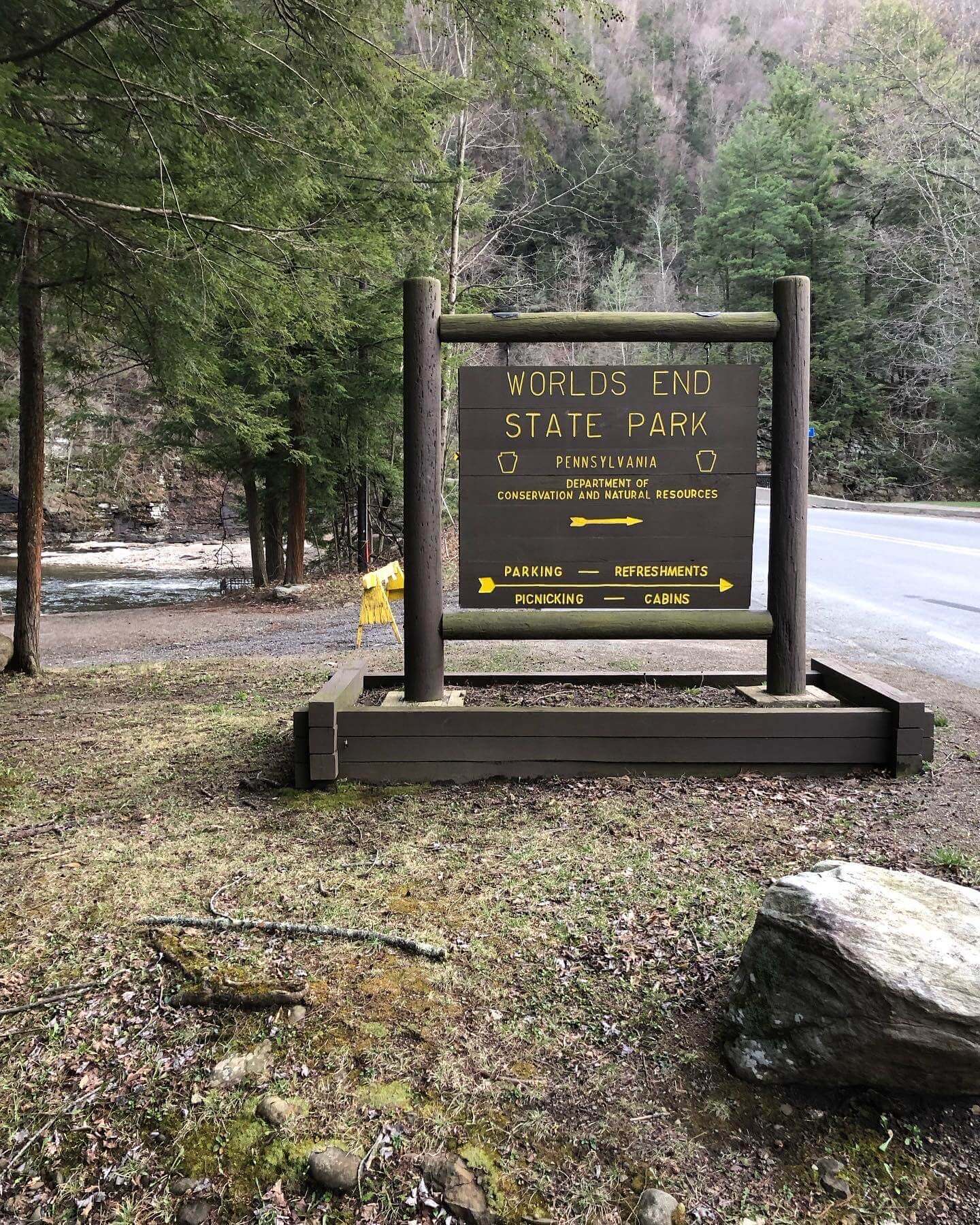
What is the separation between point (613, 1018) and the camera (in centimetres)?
248

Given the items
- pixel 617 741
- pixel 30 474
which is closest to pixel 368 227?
pixel 30 474

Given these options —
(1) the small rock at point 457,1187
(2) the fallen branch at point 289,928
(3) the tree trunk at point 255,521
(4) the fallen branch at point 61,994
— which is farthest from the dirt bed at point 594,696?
(3) the tree trunk at point 255,521

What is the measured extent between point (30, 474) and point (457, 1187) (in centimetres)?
756

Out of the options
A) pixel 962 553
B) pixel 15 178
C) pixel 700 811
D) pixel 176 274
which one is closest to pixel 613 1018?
pixel 700 811

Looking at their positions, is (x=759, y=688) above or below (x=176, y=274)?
below

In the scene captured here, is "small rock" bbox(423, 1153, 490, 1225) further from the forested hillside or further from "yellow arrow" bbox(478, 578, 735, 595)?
the forested hillside

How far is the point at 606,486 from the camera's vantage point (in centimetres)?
456

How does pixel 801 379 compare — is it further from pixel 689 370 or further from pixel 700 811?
pixel 700 811

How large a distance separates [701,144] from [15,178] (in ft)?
209

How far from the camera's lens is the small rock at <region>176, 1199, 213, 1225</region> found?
74.4 inches

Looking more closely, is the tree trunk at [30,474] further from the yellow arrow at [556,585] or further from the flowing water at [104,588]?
the flowing water at [104,588]

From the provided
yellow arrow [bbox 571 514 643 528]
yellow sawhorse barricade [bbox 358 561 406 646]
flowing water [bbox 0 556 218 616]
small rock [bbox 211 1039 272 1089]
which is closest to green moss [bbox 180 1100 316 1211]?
small rock [bbox 211 1039 272 1089]

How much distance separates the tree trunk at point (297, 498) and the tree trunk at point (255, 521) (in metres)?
0.79

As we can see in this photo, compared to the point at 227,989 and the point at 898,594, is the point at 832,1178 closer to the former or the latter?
the point at 227,989
